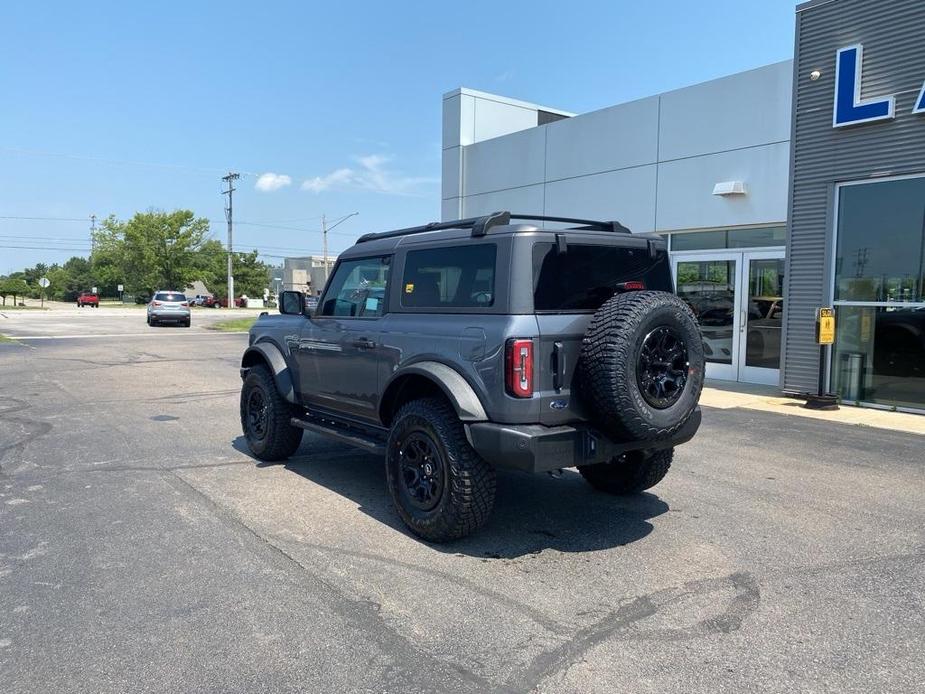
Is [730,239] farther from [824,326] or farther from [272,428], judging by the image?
[272,428]

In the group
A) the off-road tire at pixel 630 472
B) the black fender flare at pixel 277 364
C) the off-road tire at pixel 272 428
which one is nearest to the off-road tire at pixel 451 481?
the off-road tire at pixel 630 472

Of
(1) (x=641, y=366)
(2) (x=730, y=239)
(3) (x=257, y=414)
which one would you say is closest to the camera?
(1) (x=641, y=366)

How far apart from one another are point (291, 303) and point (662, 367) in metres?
3.50

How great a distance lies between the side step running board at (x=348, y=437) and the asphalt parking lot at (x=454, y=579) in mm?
456

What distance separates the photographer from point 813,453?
7.38m

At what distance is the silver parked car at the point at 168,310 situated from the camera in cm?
3225

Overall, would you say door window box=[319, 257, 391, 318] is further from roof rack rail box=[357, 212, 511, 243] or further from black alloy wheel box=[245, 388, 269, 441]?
black alloy wheel box=[245, 388, 269, 441]

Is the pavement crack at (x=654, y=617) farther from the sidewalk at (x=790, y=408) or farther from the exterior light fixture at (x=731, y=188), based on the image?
the exterior light fixture at (x=731, y=188)

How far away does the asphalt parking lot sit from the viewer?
3.09 metres

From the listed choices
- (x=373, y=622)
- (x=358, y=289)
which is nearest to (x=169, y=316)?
(x=358, y=289)

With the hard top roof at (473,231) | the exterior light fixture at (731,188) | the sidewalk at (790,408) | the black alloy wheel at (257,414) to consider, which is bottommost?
the sidewalk at (790,408)

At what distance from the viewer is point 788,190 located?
36.7 feet

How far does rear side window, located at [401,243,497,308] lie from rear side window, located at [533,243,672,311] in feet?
1.04

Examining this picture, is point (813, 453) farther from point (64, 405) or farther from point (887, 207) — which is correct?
point (64, 405)
